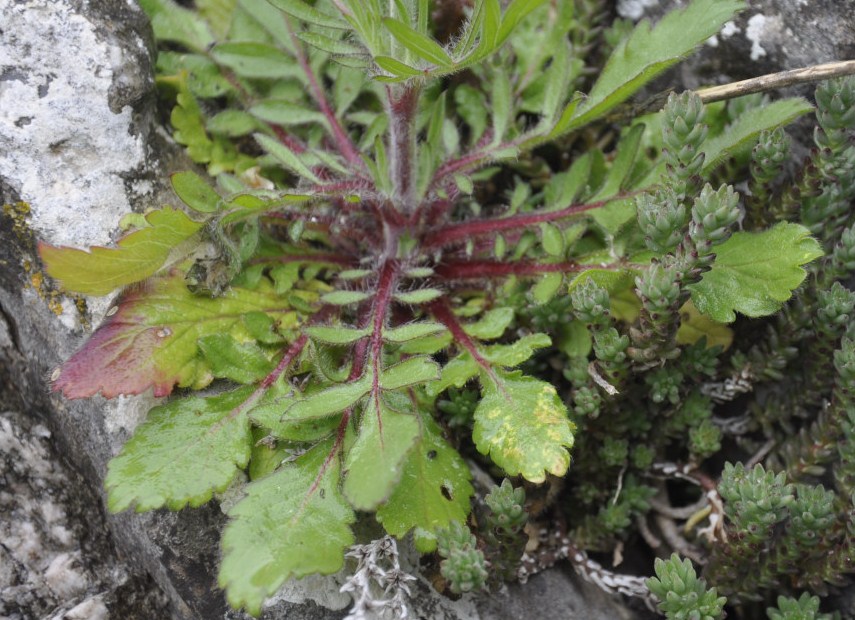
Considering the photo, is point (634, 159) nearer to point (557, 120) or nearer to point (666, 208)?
point (557, 120)

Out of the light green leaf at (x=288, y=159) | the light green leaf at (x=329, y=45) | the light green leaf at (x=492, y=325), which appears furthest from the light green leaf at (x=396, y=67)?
the light green leaf at (x=492, y=325)

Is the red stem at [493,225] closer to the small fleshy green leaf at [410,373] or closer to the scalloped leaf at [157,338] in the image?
the scalloped leaf at [157,338]

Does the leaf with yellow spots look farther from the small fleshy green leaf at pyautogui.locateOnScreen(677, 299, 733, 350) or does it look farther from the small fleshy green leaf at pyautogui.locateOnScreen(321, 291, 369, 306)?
the small fleshy green leaf at pyautogui.locateOnScreen(677, 299, 733, 350)

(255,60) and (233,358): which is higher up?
(255,60)

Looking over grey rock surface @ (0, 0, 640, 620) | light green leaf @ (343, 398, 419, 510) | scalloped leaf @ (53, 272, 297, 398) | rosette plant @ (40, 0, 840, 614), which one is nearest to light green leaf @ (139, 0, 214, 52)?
rosette plant @ (40, 0, 840, 614)

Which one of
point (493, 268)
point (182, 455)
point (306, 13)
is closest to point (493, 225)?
point (493, 268)

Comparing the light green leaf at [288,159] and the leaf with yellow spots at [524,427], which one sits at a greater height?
the light green leaf at [288,159]

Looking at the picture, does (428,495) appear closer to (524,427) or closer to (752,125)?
(524,427)
